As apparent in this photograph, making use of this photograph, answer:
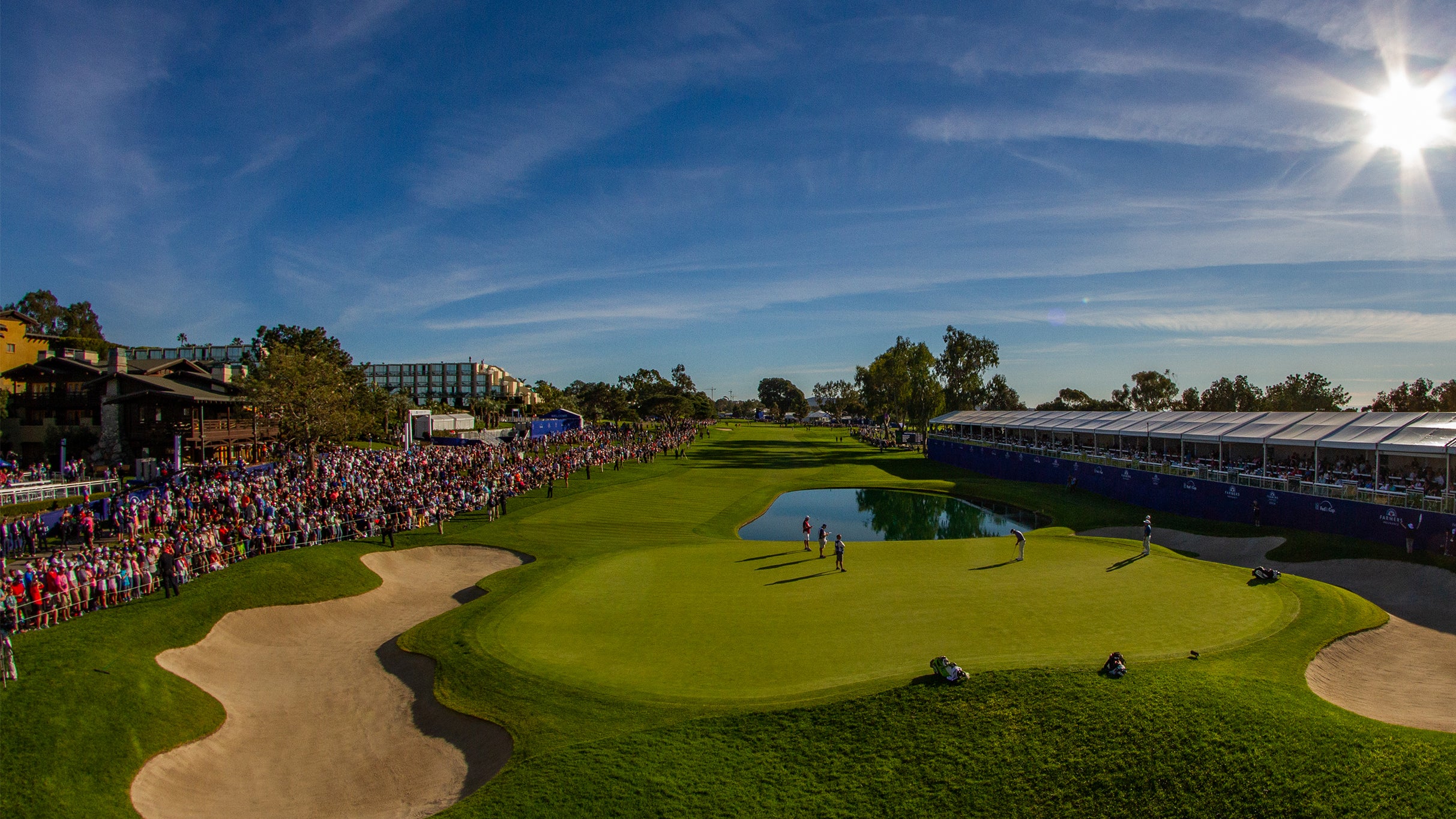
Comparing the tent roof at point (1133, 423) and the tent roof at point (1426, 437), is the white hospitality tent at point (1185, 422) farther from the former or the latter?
the tent roof at point (1426, 437)

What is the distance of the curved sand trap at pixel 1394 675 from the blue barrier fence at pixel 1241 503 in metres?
9.92

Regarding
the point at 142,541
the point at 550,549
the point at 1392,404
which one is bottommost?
the point at 550,549

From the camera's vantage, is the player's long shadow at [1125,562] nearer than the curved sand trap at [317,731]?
No

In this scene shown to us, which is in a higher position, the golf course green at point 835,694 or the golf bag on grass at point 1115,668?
the golf bag on grass at point 1115,668

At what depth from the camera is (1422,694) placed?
15.0m

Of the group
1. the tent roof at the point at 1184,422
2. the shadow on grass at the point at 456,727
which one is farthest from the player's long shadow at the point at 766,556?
the tent roof at the point at 1184,422

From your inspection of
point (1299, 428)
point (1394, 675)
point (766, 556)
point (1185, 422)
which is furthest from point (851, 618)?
point (1185, 422)

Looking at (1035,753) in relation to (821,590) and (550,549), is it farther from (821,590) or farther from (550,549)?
(550,549)

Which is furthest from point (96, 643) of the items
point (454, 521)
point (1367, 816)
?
point (1367, 816)

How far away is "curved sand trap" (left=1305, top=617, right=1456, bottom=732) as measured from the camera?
1395 centimetres

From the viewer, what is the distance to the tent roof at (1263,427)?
122ft

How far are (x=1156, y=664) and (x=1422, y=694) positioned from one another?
652cm

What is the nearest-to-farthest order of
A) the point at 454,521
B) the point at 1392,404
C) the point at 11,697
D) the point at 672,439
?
the point at 11,697 < the point at 454,521 < the point at 1392,404 < the point at 672,439

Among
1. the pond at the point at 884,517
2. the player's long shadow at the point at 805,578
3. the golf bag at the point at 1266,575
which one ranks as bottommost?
the pond at the point at 884,517
